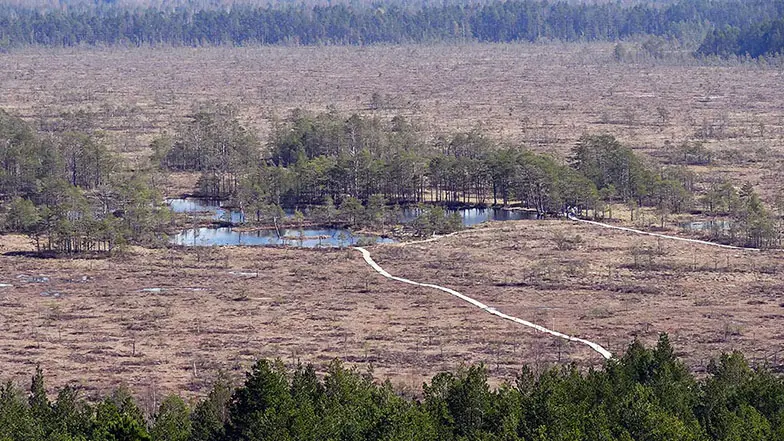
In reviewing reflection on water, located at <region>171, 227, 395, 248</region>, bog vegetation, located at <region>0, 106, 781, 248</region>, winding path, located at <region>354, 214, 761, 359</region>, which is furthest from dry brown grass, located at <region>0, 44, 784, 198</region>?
reflection on water, located at <region>171, 227, 395, 248</region>

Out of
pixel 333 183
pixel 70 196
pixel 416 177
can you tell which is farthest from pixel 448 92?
pixel 70 196

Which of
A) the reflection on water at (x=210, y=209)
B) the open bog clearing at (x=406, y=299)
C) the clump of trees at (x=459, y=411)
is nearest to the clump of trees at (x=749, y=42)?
the open bog clearing at (x=406, y=299)

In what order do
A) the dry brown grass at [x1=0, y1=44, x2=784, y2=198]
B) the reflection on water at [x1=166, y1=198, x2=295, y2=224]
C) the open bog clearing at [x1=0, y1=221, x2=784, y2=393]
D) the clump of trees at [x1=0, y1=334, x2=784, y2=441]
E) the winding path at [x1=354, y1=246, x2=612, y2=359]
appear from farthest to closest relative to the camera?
the dry brown grass at [x1=0, y1=44, x2=784, y2=198] < the reflection on water at [x1=166, y1=198, x2=295, y2=224] < the winding path at [x1=354, y1=246, x2=612, y2=359] < the open bog clearing at [x1=0, y1=221, x2=784, y2=393] < the clump of trees at [x1=0, y1=334, x2=784, y2=441]

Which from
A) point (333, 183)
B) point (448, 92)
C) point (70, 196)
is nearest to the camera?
point (70, 196)

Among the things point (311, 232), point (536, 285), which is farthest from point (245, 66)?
point (536, 285)

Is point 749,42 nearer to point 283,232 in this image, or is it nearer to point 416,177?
point 416,177

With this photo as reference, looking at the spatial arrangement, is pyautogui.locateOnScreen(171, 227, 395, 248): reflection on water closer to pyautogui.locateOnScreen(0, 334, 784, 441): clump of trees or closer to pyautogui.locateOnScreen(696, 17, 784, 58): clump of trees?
pyautogui.locateOnScreen(0, 334, 784, 441): clump of trees
